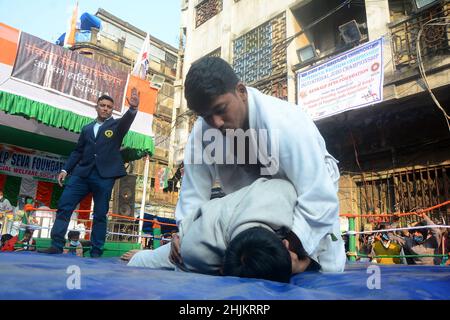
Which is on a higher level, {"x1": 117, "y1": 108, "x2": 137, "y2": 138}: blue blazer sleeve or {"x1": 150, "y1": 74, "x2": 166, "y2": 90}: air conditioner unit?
{"x1": 150, "y1": 74, "x2": 166, "y2": 90}: air conditioner unit

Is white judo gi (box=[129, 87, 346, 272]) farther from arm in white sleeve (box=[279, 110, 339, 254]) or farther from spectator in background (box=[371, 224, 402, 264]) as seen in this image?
spectator in background (box=[371, 224, 402, 264])

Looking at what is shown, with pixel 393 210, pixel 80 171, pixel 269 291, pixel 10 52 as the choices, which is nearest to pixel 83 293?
pixel 269 291

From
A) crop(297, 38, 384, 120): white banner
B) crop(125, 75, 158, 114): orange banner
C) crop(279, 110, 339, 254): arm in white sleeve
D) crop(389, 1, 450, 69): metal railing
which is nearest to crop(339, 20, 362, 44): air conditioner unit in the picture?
crop(389, 1, 450, 69): metal railing

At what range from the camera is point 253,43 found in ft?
36.0

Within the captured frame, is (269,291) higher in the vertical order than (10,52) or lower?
lower

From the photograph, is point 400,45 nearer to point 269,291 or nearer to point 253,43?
point 253,43

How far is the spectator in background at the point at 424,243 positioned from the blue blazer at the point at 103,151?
4.70m

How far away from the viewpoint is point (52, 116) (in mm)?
6641

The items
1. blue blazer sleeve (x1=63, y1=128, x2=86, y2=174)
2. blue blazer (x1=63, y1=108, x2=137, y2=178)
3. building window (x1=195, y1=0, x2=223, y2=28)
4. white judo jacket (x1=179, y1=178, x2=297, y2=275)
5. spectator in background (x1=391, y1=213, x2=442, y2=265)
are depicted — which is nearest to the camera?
white judo jacket (x1=179, y1=178, x2=297, y2=275)

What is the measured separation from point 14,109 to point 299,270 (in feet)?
20.4

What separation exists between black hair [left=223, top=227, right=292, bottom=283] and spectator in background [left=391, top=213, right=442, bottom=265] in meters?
4.93

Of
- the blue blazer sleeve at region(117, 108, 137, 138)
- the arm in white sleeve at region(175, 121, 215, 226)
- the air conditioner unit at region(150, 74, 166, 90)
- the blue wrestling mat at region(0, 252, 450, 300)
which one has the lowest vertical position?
A: the blue wrestling mat at region(0, 252, 450, 300)

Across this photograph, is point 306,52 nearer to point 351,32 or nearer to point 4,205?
point 351,32

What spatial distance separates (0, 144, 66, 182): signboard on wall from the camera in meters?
8.92
